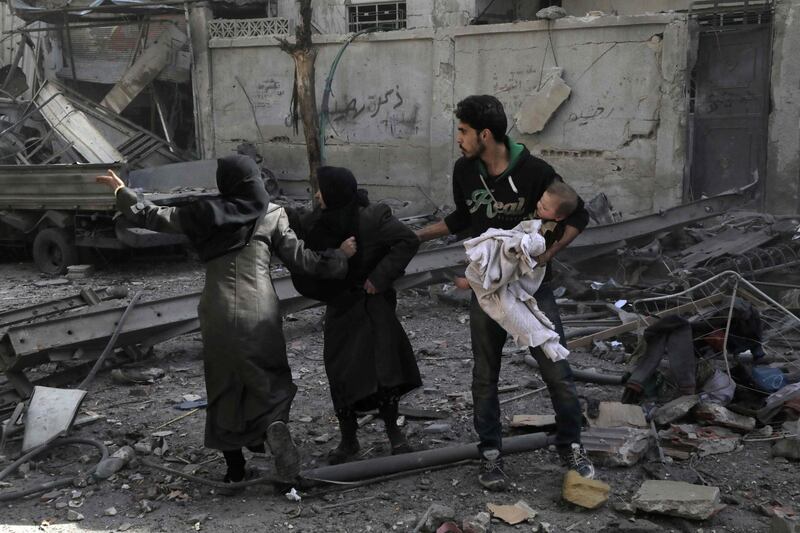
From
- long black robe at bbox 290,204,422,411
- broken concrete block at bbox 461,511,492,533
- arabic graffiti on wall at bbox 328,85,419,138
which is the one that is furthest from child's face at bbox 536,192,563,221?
arabic graffiti on wall at bbox 328,85,419,138

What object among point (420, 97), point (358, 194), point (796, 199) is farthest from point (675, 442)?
point (420, 97)

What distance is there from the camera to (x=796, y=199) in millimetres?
10742

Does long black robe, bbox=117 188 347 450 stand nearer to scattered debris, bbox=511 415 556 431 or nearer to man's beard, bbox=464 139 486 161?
man's beard, bbox=464 139 486 161

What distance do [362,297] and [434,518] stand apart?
1.13 m

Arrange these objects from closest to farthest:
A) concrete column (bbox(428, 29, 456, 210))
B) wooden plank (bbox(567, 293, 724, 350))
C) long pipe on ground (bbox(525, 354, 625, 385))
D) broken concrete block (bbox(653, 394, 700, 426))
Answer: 1. broken concrete block (bbox(653, 394, 700, 426))
2. long pipe on ground (bbox(525, 354, 625, 385))
3. wooden plank (bbox(567, 293, 724, 350))
4. concrete column (bbox(428, 29, 456, 210))

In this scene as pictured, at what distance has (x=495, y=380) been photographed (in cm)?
400

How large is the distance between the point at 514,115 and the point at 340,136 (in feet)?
10.2

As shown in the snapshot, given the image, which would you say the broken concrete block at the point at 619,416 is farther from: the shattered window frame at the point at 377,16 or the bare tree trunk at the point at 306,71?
the shattered window frame at the point at 377,16

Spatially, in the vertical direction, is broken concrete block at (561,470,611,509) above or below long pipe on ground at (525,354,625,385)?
→ above

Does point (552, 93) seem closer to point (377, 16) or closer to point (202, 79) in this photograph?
point (377, 16)

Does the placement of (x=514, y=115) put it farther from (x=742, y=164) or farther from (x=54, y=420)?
(x=54, y=420)

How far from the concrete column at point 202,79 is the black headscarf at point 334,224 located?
11869 mm

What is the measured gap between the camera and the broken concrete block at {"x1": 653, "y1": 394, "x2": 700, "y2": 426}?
4723 mm

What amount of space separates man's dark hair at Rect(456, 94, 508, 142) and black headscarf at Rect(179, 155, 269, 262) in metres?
0.98
